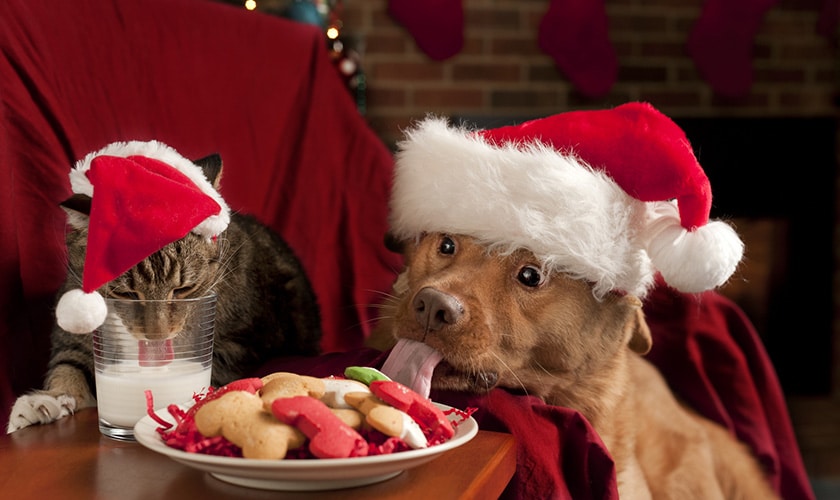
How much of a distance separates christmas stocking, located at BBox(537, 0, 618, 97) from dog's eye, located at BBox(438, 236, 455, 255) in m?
1.96

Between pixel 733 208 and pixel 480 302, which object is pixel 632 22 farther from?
pixel 480 302

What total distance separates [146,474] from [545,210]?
640 mm

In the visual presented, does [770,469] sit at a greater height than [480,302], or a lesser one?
lesser

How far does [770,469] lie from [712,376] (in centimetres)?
22

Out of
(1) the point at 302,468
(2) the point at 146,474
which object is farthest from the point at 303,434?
(2) the point at 146,474

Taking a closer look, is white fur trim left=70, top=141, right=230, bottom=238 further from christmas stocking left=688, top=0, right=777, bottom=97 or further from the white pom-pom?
christmas stocking left=688, top=0, right=777, bottom=97

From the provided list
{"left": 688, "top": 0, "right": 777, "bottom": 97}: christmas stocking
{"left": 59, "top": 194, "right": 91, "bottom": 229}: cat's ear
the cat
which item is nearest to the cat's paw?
the cat

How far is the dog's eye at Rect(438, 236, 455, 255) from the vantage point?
1.29 metres

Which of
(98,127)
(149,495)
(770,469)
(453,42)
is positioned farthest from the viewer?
(453,42)

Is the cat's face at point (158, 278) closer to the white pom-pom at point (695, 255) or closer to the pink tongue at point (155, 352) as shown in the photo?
the pink tongue at point (155, 352)

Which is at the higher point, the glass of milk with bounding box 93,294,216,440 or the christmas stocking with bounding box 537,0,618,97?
the christmas stocking with bounding box 537,0,618,97

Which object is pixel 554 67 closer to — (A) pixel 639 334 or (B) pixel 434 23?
(B) pixel 434 23

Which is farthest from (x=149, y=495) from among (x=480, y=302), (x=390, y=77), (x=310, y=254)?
(x=390, y=77)

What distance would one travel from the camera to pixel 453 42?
3047 mm
